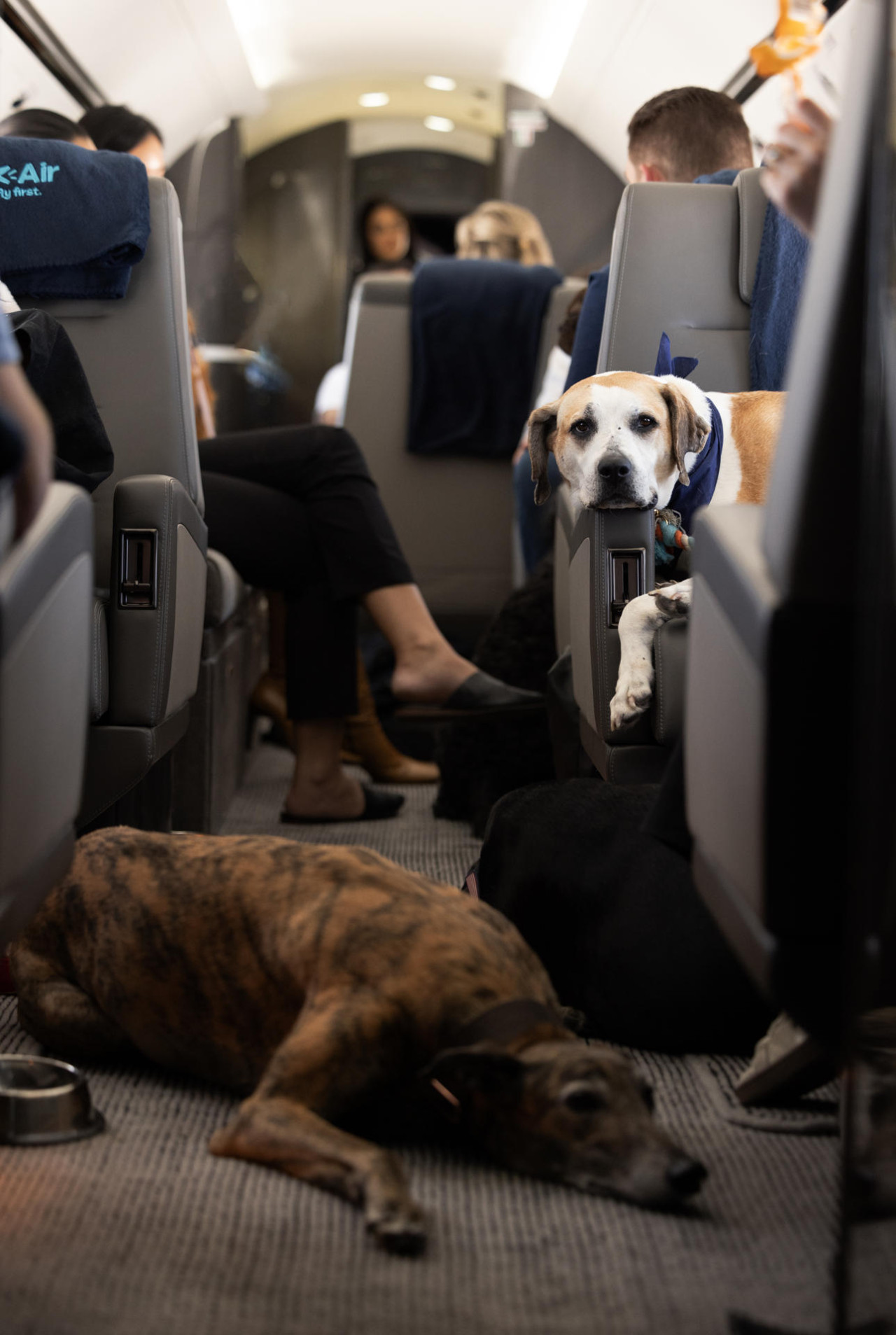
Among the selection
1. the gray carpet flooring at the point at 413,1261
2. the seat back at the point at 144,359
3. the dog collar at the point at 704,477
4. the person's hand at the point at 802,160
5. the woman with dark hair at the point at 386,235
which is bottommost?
the gray carpet flooring at the point at 413,1261

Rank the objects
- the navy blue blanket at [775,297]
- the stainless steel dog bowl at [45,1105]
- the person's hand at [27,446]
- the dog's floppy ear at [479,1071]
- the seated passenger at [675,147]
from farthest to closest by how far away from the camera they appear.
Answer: the seated passenger at [675,147], the navy blue blanket at [775,297], the stainless steel dog bowl at [45,1105], the dog's floppy ear at [479,1071], the person's hand at [27,446]

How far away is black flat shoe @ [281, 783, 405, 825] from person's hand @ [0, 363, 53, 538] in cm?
229

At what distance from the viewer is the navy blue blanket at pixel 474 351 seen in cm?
431

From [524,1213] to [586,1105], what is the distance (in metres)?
0.15

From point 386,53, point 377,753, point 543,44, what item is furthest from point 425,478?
point 386,53

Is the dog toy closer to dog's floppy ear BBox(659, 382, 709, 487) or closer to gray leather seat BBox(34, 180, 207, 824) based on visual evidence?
dog's floppy ear BBox(659, 382, 709, 487)

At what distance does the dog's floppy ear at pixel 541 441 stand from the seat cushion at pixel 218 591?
2.55 ft

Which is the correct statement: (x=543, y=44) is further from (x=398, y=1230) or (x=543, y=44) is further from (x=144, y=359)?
(x=398, y=1230)

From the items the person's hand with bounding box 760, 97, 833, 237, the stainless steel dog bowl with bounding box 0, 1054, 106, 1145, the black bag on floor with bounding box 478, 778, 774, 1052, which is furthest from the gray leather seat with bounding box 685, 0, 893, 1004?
the stainless steel dog bowl with bounding box 0, 1054, 106, 1145

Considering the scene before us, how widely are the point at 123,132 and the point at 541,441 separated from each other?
224cm

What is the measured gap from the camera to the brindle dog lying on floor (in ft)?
4.00

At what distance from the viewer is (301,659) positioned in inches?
127

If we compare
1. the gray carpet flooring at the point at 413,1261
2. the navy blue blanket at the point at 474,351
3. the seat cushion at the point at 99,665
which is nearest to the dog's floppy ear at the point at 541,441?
the seat cushion at the point at 99,665

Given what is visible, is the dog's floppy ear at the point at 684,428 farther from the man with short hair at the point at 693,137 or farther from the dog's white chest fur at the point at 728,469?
the man with short hair at the point at 693,137
